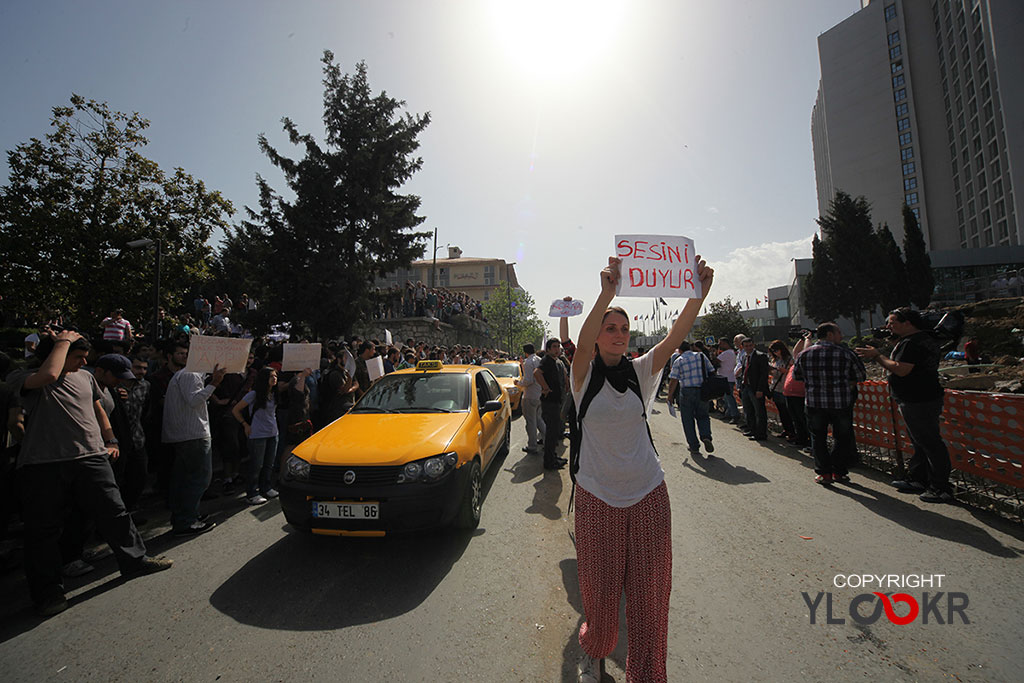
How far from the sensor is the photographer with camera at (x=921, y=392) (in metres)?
4.72

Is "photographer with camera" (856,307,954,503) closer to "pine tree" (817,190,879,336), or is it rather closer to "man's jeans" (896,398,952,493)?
"man's jeans" (896,398,952,493)

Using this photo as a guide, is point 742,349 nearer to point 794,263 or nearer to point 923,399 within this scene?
point 923,399

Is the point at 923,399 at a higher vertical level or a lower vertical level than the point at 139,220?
lower

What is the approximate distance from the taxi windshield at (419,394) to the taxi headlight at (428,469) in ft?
3.68

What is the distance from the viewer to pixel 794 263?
60094 millimetres

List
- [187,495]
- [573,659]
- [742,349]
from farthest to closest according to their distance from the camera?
[742,349], [187,495], [573,659]

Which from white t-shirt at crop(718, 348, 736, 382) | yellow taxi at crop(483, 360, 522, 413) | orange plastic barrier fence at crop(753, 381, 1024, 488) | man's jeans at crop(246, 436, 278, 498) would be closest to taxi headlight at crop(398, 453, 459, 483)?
man's jeans at crop(246, 436, 278, 498)

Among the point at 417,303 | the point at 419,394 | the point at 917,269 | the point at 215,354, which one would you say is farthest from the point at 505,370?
the point at 917,269

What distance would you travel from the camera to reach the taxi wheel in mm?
4184

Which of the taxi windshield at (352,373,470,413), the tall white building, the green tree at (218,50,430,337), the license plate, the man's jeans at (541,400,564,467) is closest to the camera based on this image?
the license plate

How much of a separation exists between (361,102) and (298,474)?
1837 centimetres

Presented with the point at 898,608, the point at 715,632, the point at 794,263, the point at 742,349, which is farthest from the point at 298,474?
the point at 794,263

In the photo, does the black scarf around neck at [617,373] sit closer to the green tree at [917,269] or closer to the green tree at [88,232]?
the green tree at [88,232]

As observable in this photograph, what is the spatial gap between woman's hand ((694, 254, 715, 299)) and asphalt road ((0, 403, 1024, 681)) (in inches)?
81.0
